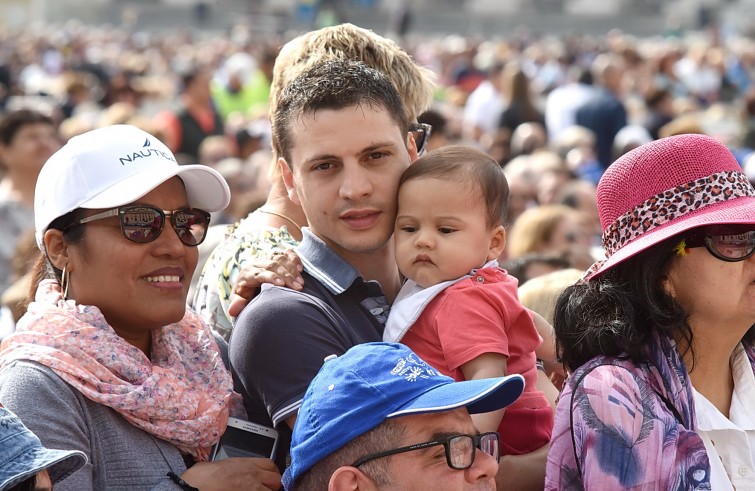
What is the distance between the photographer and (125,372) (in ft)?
9.40

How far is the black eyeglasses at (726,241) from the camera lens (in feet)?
9.08

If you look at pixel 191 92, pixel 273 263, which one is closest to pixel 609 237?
pixel 273 263

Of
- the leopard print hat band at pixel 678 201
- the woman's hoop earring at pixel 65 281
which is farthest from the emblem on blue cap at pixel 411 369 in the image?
A: the woman's hoop earring at pixel 65 281

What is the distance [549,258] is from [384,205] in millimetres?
2903

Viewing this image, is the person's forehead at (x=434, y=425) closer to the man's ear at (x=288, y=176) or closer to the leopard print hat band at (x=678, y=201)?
the leopard print hat band at (x=678, y=201)

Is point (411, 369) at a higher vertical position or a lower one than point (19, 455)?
higher

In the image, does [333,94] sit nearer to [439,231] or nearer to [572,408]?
[439,231]

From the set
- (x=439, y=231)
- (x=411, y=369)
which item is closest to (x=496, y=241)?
(x=439, y=231)

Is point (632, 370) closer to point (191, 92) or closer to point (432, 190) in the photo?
point (432, 190)

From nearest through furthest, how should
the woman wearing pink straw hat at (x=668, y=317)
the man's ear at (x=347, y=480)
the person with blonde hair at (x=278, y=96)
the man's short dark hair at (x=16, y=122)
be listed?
the man's ear at (x=347, y=480)
the woman wearing pink straw hat at (x=668, y=317)
the person with blonde hair at (x=278, y=96)
the man's short dark hair at (x=16, y=122)

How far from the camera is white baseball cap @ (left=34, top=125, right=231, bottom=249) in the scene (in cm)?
295

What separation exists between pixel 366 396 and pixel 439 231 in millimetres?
785

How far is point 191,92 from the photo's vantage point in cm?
1216

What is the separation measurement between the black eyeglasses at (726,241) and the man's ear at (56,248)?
5.32 ft
